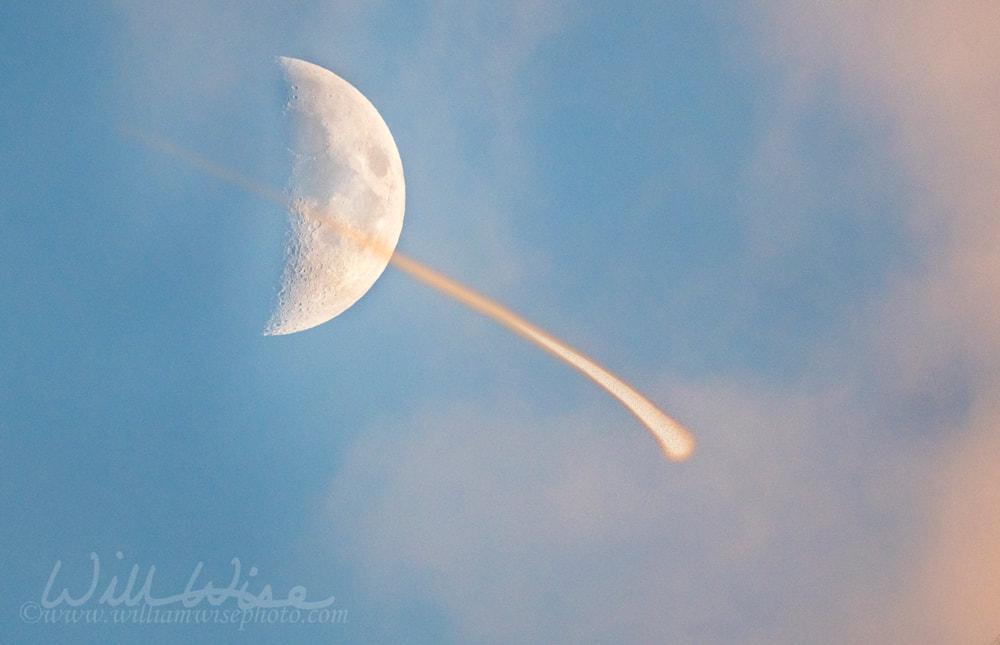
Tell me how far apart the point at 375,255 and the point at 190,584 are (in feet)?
23.5

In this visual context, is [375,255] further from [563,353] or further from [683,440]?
[683,440]

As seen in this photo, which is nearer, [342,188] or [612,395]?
[342,188]

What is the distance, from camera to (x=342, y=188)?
397 inches

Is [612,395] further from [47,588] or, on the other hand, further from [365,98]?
[47,588]

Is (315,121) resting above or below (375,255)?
above

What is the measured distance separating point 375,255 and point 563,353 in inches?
156

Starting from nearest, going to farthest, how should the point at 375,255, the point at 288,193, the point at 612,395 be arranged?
the point at 288,193 < the point at 375,255 < the point at 612,395

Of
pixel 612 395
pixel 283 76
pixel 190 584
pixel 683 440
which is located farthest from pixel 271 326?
pixel 683 440


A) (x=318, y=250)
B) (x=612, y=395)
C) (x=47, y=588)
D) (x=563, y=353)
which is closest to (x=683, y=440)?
(x=612, y=395)

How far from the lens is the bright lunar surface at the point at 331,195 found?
10.0 m

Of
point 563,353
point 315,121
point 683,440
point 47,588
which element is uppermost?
point 315,121

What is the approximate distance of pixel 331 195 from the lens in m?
10.1

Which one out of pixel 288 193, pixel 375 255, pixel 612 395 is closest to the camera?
pixel 288 193

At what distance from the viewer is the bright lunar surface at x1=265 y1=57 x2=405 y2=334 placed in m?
10.0
